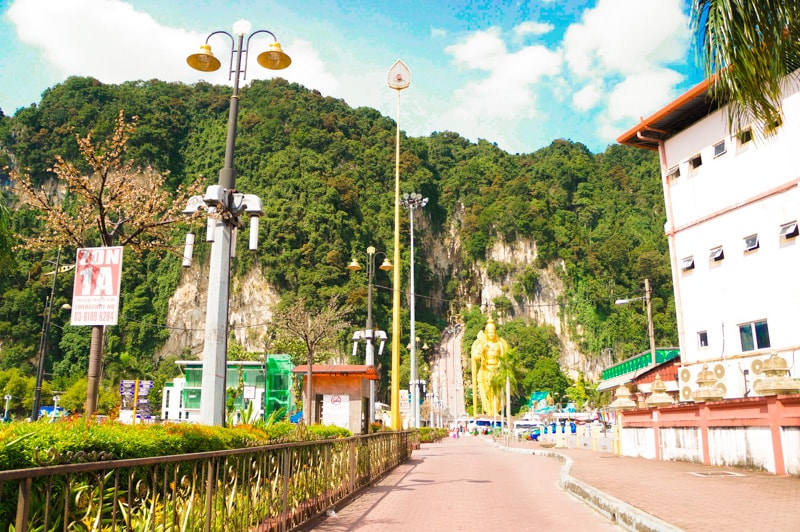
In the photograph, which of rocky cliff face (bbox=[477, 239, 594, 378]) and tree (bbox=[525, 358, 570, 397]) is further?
rocky cliff face (bbox=[477, 239, 594, 378])

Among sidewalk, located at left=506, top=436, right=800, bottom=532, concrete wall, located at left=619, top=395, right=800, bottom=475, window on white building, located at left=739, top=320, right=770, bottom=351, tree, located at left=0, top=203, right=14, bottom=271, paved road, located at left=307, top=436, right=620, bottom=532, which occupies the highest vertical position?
tree, located at left=0, top=203, right=14, bottom=271

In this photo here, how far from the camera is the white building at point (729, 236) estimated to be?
20422 mm

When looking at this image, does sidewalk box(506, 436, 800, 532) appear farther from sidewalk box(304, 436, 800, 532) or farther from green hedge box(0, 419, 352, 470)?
green hedge box(0, 419, 352, 470)

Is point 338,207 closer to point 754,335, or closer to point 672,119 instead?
point 672,119

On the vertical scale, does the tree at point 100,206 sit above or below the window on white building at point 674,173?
→ below

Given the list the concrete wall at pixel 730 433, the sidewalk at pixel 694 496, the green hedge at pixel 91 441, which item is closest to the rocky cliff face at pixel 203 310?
the concrete wall at pixel 730 433

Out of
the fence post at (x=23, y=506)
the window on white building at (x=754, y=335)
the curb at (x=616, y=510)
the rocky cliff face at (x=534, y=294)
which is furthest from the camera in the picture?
the rocky cliff face at (x=534, y=294)

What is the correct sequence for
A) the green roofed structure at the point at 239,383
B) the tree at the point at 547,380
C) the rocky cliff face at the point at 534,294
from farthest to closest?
1. the rocky cliff face at the point at 534,294
2. the tree at the point at 547,380
3. the green roofed structure at the point at 239,383

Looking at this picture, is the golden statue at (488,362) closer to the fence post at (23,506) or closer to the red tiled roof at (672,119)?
the red tiled roof at (672,119)

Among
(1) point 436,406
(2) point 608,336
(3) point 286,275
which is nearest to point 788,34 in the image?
(1) point 436,406

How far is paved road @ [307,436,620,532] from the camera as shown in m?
7.75

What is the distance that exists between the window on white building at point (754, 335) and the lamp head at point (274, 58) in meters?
18.8

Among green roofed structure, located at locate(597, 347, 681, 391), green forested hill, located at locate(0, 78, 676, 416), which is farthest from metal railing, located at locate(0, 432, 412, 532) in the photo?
green forested hill, located at locate(0, 78, 676, 416)

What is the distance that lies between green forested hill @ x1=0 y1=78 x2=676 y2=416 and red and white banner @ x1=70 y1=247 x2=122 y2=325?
7655 centimetres
